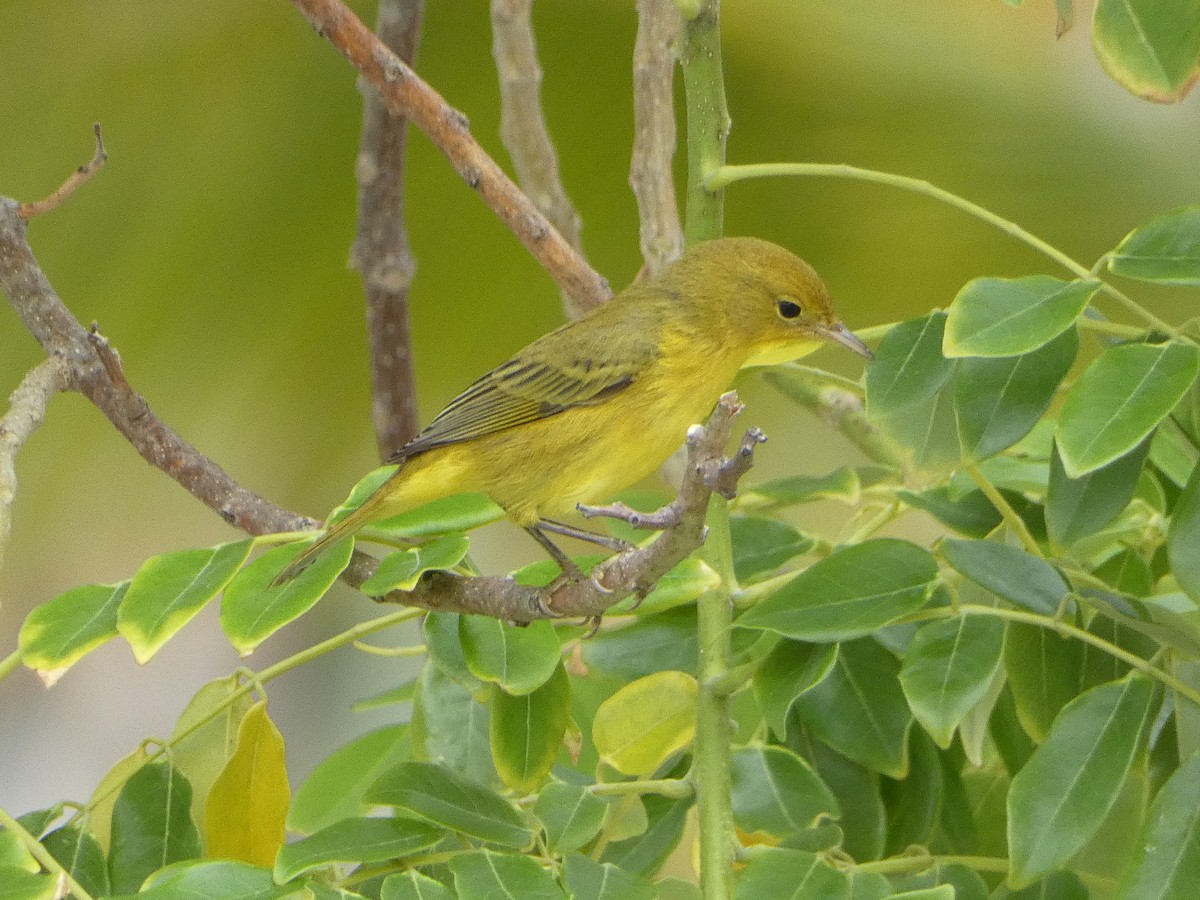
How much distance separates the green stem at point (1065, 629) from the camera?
1020mm

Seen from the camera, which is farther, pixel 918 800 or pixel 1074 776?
pixel 918 800

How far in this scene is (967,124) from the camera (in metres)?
2.71

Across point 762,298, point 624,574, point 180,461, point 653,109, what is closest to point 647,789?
point 624,574

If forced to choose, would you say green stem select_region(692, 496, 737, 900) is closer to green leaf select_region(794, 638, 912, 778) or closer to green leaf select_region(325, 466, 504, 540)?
green leaf select_region(794, 638, 912, 778)

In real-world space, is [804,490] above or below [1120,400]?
above

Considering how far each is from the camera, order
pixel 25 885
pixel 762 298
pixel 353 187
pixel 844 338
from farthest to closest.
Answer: pixel 353 187 → pixel 762 298 → pixel 844 338 → pixel 25 885

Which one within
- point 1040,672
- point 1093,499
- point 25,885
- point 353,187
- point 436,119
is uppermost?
point 353,187

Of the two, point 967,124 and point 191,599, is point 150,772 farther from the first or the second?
point 967,124

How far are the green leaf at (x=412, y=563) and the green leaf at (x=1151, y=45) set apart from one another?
0.63m

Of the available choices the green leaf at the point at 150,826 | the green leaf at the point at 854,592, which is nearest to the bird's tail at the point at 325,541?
the green leaf at the point at 150,826

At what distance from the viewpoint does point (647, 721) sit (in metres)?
1.18

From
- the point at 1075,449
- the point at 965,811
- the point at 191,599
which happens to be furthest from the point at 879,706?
the point at 191,599

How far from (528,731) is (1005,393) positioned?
1.61 ft

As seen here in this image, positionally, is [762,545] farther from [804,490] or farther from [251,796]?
→ [251,796]
